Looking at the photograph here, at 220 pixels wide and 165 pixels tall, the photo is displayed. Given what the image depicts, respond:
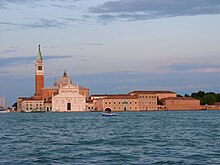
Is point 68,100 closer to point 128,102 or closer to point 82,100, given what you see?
point 82,100

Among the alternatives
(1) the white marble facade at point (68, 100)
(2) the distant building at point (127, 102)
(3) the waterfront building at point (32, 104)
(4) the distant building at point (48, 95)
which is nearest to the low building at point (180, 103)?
(2) the distant building at point (127, 102)

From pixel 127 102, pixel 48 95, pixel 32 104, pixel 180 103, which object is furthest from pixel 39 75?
pixel 180 103

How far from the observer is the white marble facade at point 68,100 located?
359 feet

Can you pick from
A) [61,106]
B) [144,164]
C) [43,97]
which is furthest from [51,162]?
[43,97]

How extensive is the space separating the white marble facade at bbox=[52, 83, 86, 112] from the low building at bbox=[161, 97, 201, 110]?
19.4m

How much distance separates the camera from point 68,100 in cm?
10988

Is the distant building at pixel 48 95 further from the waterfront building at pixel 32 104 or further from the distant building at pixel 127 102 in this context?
the distant building at pixel 127 102

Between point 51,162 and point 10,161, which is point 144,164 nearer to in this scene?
point 51,162

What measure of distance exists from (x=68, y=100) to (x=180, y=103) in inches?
1013

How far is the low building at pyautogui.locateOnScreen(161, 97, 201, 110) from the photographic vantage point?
11631 cm

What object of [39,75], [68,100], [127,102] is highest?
[39,75]

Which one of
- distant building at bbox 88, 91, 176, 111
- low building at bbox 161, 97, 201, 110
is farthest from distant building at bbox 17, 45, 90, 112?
low building at bbox 161, 97, 201, 110

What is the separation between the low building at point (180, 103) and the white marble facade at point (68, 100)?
1936cm

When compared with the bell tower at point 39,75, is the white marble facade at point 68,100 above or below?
below
